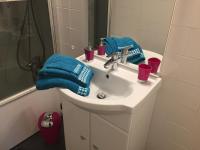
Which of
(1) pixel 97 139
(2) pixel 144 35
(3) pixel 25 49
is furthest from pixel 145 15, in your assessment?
(3) pixel 25 49

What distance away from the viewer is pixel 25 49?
1719mm

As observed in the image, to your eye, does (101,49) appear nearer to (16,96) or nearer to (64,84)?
(64,84)

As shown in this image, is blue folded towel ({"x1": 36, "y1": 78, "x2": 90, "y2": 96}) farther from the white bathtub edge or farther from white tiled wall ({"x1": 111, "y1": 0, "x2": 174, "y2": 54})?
the white bathtub edge

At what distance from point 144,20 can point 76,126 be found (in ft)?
2.74

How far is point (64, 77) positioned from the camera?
1.04 m

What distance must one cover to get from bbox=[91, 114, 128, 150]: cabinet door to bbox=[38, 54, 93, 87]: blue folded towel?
0.78 ft

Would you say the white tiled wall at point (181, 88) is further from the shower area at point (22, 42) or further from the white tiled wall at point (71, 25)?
the shower area at point (22, 42)

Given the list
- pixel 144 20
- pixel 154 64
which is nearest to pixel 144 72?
pixel 154 64

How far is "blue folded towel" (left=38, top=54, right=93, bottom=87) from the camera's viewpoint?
3.42 feet

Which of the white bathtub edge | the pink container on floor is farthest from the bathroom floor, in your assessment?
the white bathtub edge

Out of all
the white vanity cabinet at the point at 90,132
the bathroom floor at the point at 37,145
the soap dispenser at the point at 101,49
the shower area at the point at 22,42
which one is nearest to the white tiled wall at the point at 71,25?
the shower area at the point at 22,42

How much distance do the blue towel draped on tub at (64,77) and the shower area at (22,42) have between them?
675 millimetres

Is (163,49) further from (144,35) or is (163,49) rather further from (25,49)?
(25,49)

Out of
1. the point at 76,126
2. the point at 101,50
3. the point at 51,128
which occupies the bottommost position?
the point at 51,128
